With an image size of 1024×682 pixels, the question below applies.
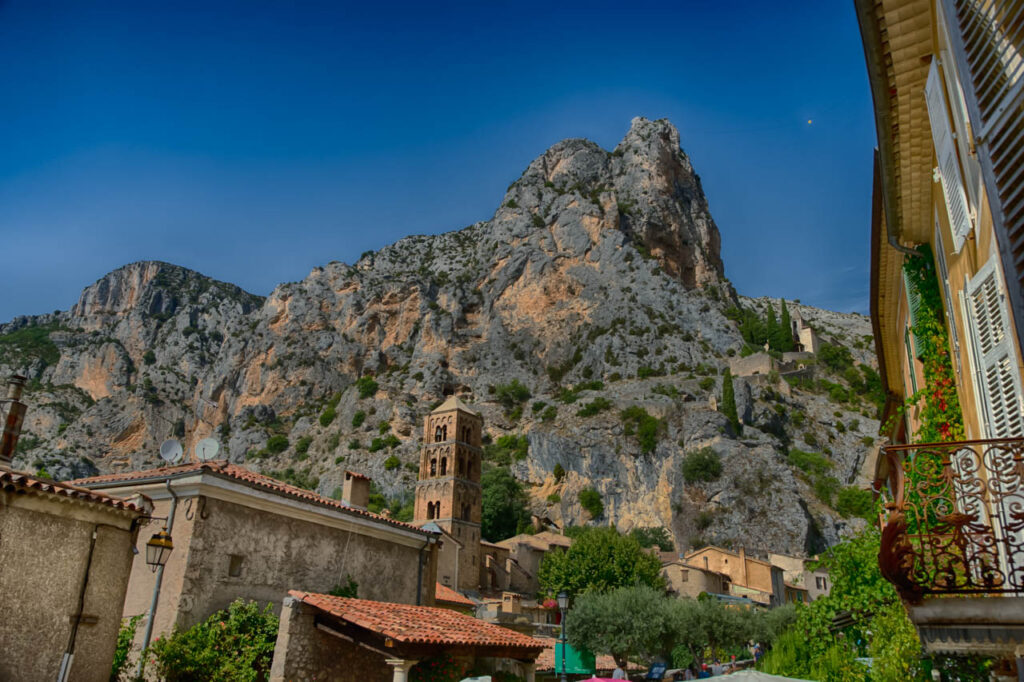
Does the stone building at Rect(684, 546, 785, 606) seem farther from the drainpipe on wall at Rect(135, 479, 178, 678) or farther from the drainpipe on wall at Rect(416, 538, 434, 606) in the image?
the drainpipe on wall at Rect(135, 479, 178, 678)

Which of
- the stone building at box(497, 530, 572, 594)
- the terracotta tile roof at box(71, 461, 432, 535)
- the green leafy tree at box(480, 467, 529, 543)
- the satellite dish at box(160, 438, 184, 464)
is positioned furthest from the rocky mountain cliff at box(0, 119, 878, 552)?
the satellite dish at box(160, 438, 184, 464)

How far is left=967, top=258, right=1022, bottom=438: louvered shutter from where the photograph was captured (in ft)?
18.3

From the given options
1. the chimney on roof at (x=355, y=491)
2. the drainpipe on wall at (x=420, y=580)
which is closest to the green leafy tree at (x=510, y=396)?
the chimney on roof at (x=355, y=491)

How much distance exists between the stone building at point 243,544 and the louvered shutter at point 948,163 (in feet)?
42.8

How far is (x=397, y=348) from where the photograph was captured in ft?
371

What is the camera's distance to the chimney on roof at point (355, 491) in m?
22.8

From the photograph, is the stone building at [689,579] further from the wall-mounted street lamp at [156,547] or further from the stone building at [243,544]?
the wall-mounted street lamp at [156,547]

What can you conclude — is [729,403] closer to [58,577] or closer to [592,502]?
→ [592,502]

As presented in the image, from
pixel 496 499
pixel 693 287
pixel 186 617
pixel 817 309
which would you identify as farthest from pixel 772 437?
pixel 817 309

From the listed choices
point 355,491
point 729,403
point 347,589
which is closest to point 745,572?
point 729,403

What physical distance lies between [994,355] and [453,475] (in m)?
67.6

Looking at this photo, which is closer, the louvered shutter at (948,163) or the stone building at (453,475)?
the louvered shutter at (948,163)

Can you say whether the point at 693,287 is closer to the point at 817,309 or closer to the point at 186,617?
the point at 817,309

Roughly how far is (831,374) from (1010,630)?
101364 mm
